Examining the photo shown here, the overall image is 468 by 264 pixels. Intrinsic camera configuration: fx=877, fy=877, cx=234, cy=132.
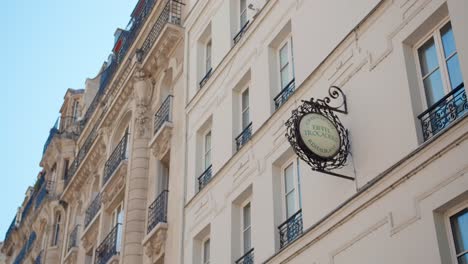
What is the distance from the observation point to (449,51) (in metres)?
12.0

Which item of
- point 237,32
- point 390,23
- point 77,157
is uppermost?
point 77,157

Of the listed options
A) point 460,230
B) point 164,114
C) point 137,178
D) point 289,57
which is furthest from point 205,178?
point 460,230

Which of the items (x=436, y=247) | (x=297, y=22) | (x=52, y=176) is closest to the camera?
(x=436, y=247)

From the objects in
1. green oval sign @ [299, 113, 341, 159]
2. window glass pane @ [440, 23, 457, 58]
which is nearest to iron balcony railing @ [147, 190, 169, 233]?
green oval sign @ [299, 113, 341, 159]

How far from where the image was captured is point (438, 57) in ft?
40.0

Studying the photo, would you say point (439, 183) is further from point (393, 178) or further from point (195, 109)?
point (195, 109)

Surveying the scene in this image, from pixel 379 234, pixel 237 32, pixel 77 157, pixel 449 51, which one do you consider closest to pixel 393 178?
pixel 379 234

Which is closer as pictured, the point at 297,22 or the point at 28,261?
the point at 297,22

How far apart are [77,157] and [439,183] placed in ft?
77.5

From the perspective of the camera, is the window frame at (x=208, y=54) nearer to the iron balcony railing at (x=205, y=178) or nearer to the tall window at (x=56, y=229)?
the iron balcony railing at (x=205, y=178)

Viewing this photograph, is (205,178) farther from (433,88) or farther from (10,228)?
(10,228)

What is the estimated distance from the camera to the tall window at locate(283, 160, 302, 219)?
1517 cm

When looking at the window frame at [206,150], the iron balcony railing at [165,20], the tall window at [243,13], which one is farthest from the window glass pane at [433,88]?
the iron balcony railing at [165,20]

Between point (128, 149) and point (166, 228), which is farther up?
point (128, 149)
